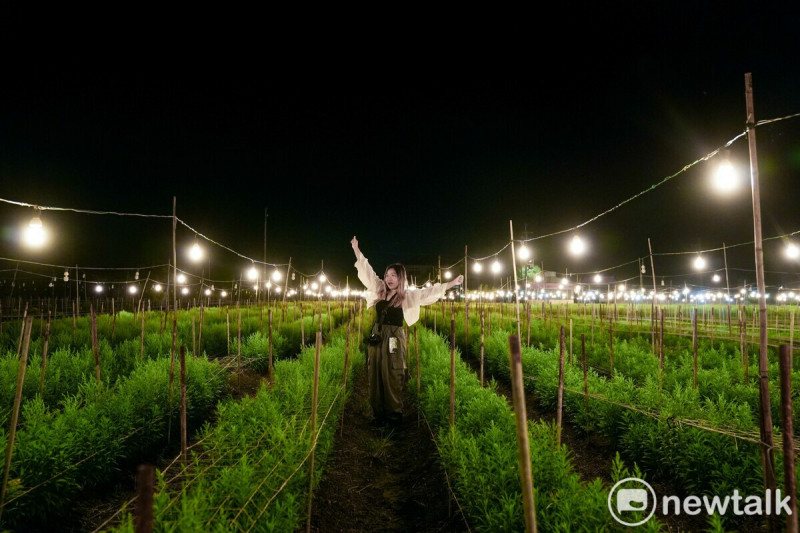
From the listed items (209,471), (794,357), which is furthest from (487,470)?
(794,357)

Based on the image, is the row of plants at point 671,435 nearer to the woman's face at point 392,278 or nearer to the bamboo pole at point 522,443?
the bamboo pole at point 522,443

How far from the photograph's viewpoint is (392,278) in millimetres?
6996

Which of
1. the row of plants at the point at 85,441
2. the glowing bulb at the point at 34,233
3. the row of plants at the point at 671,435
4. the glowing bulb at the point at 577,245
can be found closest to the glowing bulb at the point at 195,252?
the row of plants at the point at 85,441

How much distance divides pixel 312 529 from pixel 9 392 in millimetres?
5578

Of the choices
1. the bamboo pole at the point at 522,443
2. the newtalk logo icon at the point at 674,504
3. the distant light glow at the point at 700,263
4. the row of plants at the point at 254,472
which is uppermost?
the distant light glow at the point at 700,263

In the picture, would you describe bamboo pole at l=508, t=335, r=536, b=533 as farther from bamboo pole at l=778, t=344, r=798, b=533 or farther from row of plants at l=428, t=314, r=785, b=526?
row of plants at l=428, t=314, r=785, b=526

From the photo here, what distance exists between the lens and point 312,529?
4.08 meters

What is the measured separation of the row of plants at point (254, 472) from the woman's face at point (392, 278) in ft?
6.61

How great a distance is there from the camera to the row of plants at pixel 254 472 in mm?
2981

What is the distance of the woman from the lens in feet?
23.1

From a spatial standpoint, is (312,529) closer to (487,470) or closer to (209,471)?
(209,471)

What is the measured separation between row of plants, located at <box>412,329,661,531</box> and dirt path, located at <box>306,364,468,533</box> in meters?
0.45

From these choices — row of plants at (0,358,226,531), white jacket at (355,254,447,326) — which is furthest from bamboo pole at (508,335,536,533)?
white jacket at (355,254,447,326)

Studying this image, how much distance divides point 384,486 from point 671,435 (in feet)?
12.4
